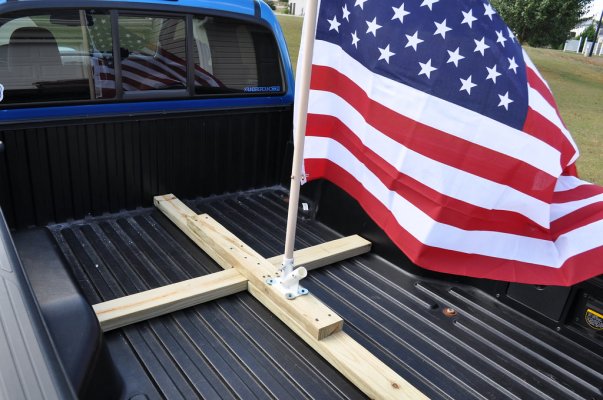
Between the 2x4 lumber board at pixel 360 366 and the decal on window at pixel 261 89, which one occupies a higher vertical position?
the decal on window at pixel 261 89

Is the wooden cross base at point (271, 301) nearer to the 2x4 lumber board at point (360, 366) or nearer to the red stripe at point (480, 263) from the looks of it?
the 2x4 lumber board at point (360, 366)

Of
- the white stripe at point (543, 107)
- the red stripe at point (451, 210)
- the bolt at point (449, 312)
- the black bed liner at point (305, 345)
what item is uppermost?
the white stripe at point (543, 107)

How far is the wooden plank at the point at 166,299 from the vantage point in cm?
221

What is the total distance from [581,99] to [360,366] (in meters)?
15.3

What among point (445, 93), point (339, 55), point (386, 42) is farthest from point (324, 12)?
point (445, 93)

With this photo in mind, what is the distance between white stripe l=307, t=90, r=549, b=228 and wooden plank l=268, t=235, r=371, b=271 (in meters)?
0.70

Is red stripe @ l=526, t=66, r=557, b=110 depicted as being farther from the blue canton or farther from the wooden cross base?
the wooden cross base

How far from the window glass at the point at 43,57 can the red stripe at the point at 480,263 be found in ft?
5.63

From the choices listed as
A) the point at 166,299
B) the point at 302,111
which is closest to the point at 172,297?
the point at 166,299

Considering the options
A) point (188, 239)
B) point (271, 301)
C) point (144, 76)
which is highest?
point (144, 76)

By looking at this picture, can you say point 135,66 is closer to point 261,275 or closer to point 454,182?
point 261,275

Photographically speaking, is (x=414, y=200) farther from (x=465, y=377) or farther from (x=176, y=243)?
(x=176, y=243)

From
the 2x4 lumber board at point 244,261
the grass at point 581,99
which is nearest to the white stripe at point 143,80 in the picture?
the 2x4 lumber board at point 244,261

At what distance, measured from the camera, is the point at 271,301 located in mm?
2373
